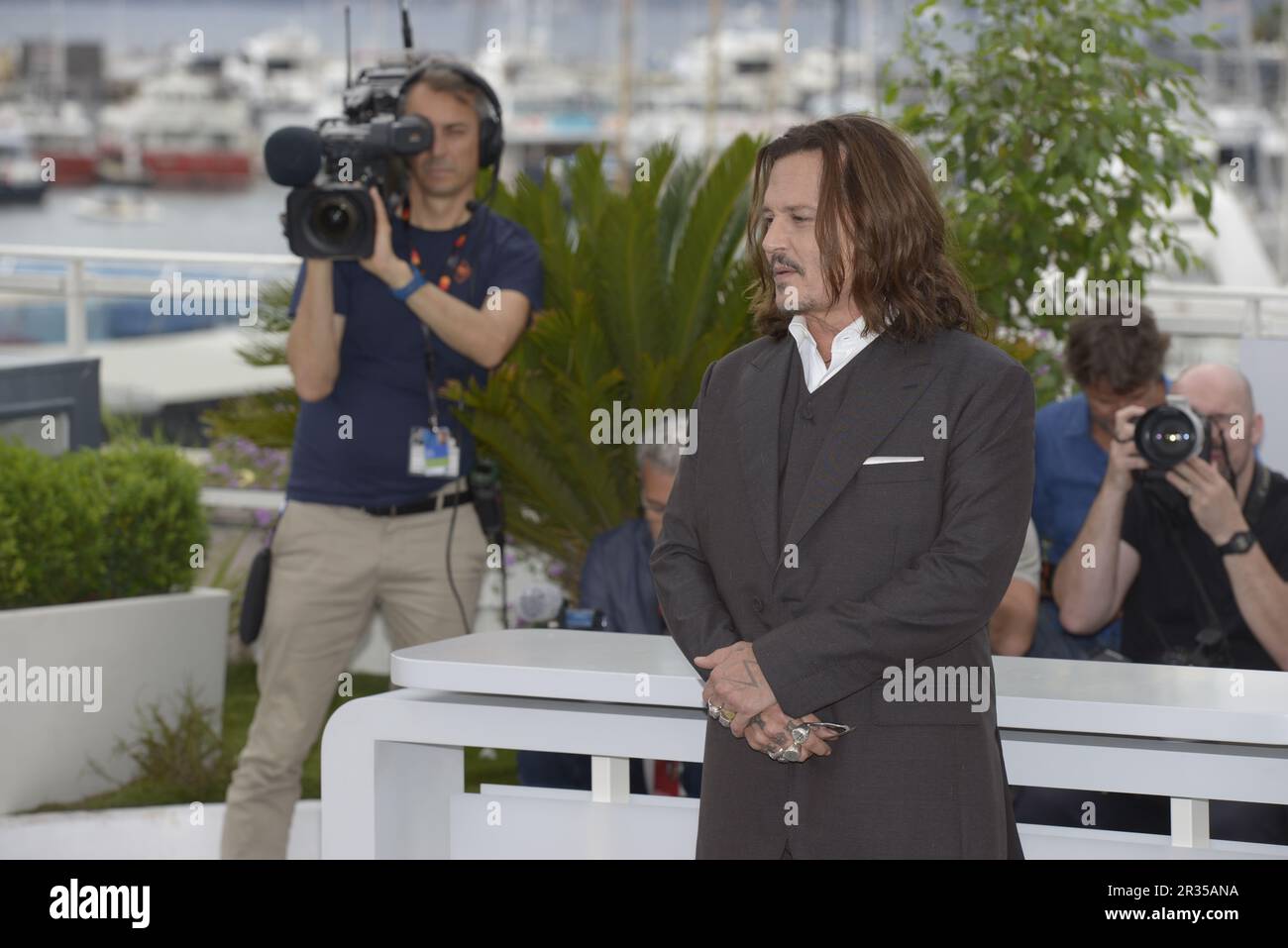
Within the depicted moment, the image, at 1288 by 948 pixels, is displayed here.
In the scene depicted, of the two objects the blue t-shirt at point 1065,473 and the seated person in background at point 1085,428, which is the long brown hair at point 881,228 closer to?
the seated person in background at point 1085,428

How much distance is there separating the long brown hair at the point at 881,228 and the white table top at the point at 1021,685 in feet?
1.90

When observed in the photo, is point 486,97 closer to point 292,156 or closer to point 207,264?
point 292,156

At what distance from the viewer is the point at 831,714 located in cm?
226

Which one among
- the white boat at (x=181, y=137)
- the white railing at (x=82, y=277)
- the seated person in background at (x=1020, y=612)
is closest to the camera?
the seated person in background at (x=1020, y=612)

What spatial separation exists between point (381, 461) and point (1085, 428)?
1.86 m

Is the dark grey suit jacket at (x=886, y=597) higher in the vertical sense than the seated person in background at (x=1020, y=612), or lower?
higher

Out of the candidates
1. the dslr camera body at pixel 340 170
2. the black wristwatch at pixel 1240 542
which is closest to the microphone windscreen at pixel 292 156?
the dslr camera body at pixel 340 170

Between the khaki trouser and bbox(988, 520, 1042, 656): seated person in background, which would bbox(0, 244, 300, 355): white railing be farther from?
bbox(988, 520, 1042, 656): seated person in background

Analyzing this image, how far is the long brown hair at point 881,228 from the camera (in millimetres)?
2268

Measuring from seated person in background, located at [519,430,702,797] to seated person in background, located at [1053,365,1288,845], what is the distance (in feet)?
3.24

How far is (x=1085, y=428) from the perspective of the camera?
450 centimetres
